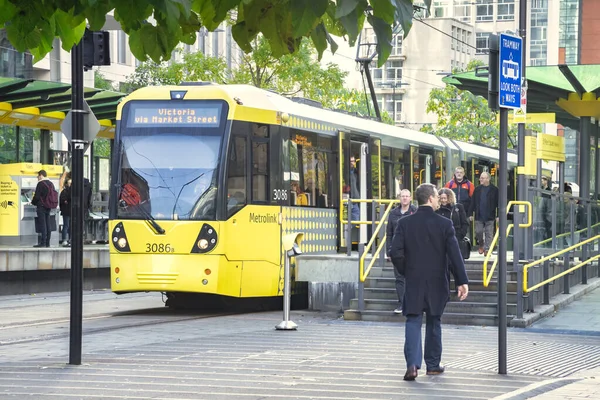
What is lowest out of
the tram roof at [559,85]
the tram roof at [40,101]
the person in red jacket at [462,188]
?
the person in red jacket at [462,188]

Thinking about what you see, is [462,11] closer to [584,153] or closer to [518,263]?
[584,153]

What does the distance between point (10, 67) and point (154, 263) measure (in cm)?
2602

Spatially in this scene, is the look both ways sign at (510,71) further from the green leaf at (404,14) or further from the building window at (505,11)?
the building window at (505,11)

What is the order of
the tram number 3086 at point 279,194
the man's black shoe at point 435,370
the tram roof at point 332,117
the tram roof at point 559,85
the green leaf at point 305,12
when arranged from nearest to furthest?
the green leaf at point 305,12 < the man's black shoe at point 435,370 < the tram roof at point 332,117 < the tram number 3086 at point 279,194 < the tram roof at point 559,85

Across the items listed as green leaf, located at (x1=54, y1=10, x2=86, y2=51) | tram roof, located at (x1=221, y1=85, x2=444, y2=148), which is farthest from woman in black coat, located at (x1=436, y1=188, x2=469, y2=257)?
green leaf, located at (x1=54, y1=10, x2=86, y2=51)

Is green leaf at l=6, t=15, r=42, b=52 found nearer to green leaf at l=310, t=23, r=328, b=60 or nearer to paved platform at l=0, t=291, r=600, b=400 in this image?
green leaf at l=310, t=23, r=328, b=60

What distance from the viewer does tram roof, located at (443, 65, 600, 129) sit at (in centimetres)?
2423

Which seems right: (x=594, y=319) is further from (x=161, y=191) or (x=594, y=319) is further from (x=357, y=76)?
(x=357, y=76)

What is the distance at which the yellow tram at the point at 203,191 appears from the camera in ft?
59.7

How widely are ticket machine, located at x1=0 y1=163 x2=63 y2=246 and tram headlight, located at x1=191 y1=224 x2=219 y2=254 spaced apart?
9207 millimetres

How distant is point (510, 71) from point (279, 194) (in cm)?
801

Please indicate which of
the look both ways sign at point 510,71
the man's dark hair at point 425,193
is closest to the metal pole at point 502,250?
A: the look both ways sign at point 510,71

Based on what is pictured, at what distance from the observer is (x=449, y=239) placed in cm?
1104

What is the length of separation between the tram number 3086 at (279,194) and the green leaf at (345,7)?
45.5 ft
